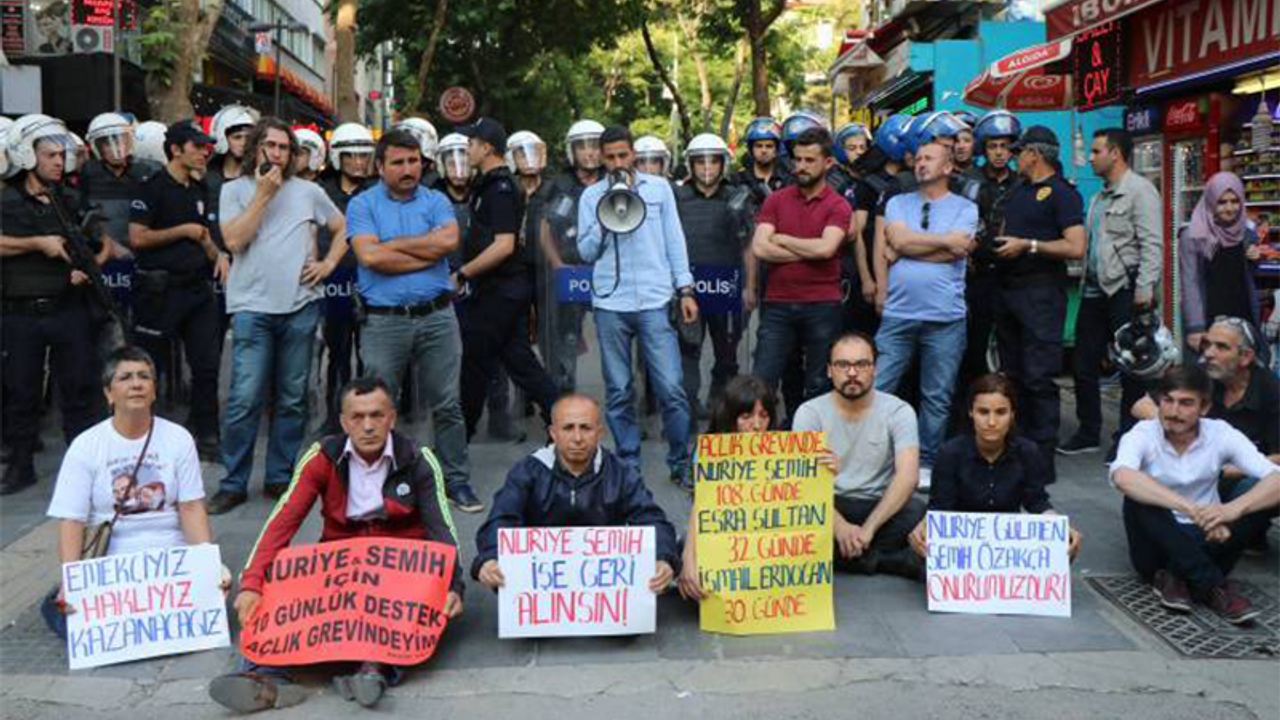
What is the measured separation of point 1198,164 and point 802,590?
26.4ft

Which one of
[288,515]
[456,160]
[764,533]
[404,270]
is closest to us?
[288,515]

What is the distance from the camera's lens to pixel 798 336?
769 centimetres

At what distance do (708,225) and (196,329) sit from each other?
319 cm

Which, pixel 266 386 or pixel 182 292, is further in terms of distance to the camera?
pixel 182 292

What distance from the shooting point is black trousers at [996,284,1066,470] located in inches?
299

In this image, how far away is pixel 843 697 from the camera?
4.60 m

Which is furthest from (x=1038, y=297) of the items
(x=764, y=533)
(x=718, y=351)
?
(x=764, y=533)

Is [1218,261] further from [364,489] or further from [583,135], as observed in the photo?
[364,489]

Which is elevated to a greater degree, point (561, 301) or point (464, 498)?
point (561, 301)

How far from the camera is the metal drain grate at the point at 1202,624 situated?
5.02m

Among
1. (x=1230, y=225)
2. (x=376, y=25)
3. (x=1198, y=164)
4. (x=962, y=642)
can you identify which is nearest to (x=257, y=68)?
(x=376, y=25)

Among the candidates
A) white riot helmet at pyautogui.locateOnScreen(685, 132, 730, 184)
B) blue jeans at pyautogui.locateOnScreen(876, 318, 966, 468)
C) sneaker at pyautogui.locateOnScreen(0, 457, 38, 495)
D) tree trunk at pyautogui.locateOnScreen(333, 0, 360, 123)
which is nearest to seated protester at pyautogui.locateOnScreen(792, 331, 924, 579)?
blue jeans at pyautogui.locateOnScreen(876, 318, 966, 468)

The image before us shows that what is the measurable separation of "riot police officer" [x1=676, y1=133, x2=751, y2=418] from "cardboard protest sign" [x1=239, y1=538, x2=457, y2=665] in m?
3.77

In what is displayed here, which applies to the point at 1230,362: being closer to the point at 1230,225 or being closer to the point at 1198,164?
the point at 1230,225
